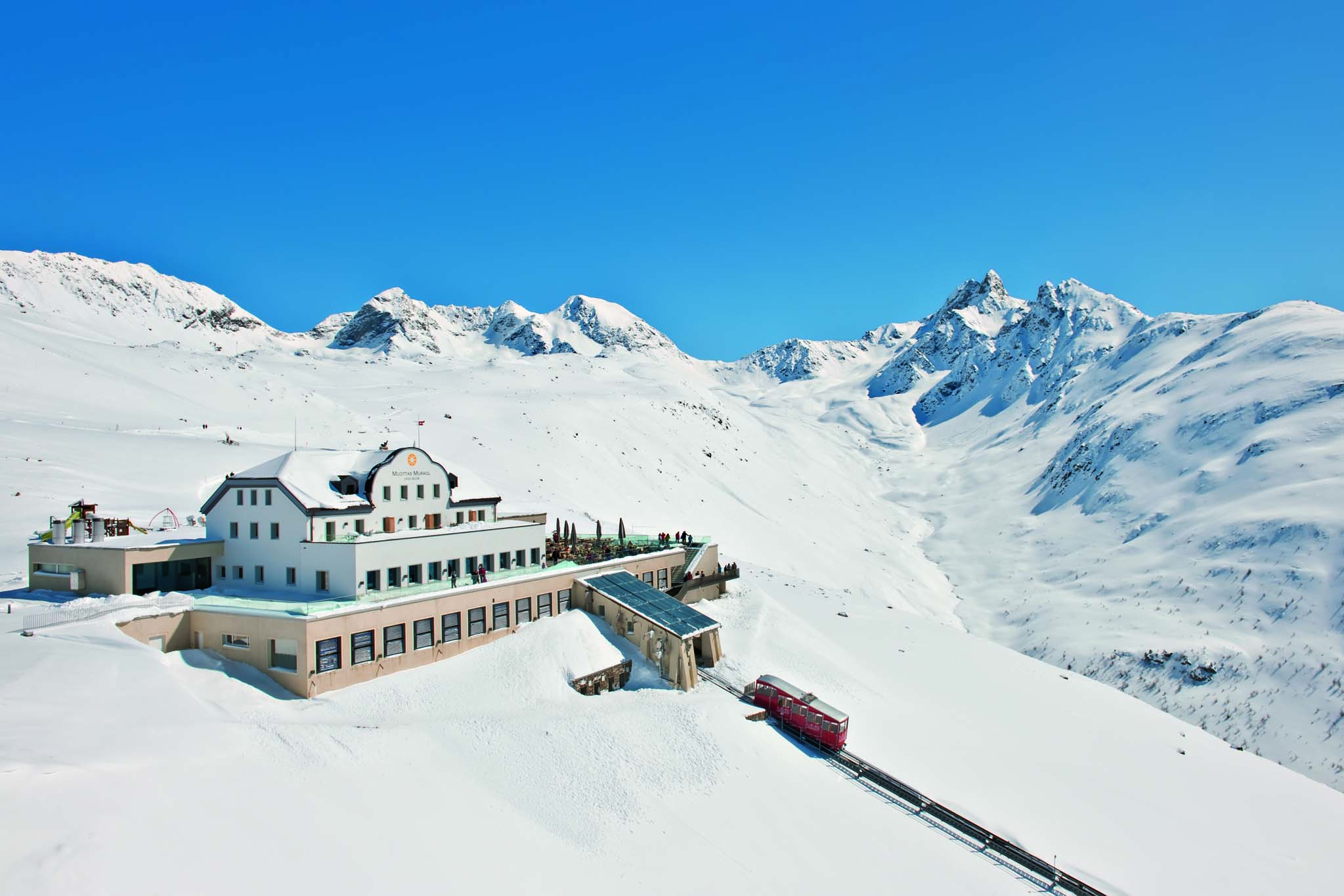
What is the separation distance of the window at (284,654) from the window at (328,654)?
705mm

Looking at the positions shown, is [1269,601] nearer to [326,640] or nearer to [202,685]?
[326,640]

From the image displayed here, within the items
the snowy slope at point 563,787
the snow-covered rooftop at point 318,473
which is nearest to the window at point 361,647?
the snowy slope at point 563,787

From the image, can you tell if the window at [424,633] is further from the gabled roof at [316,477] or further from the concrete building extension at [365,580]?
the gabled roof at [316,477]

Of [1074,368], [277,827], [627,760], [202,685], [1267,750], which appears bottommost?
[1267,750]

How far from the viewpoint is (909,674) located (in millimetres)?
40562

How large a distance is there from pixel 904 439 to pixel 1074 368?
4755cm

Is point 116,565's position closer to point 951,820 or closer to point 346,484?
point 346,484

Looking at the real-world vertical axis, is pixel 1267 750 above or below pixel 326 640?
below

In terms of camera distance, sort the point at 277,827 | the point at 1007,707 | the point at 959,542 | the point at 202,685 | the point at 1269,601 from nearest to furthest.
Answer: the point at 277,827 → the point at 202,685 → the point at 1007,707 → the point at 1269,601 → the point at 959,542

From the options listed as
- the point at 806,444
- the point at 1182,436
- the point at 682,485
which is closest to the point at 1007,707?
the point at 682,485

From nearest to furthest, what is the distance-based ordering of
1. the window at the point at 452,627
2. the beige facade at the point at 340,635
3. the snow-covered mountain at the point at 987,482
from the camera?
the beige facade at the point at 340,635 < the window at the point at 452,627 < the snow-covered mountain at the point at 987,482

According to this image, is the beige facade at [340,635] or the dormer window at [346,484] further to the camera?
the dormer window at [346,484]

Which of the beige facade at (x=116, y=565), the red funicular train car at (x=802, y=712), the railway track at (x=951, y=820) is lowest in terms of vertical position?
the railway track at (x=951, y=820)

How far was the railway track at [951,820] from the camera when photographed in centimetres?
2288
